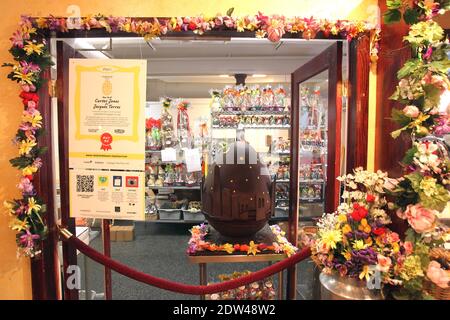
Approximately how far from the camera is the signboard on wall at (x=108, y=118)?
1746 millimetres

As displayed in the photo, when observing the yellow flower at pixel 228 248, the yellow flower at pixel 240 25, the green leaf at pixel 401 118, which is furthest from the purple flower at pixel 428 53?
the yellow flower at pixel 228 248

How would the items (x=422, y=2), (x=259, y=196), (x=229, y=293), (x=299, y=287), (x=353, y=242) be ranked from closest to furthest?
1. (x=422, y=2)
2. (x=353, y=242)
3. (x=259, y=196)
4. (x=229, y=293)
5. (x=299, y=287)

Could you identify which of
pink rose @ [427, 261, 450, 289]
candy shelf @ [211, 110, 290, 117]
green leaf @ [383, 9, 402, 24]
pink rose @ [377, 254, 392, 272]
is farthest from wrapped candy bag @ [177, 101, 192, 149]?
pink rose @ [427, 261, 450, 289]

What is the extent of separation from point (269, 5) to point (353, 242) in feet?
4.46

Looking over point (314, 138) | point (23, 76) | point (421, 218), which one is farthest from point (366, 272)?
point (23, 76)

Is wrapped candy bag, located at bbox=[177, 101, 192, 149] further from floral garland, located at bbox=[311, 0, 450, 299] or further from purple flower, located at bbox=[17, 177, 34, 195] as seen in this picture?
floral garland, located at bbox=[311, 0, 450, 299]

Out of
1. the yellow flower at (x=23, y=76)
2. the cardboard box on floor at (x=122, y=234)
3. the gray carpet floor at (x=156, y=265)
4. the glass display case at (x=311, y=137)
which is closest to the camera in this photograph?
the yellow flower at (x=23, y=76)

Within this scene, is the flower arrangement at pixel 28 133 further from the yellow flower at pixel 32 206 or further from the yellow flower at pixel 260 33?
the yellow flower at pixel 260 33

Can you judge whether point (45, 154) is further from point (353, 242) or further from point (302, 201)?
point (302, 201)

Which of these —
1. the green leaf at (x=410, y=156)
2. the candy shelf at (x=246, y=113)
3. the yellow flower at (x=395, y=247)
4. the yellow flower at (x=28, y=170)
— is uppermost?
the candy shelf at (x=246, y=113)

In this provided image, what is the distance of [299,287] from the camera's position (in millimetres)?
2713

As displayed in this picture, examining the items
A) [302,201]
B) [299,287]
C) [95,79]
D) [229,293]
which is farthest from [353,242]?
[95,79]

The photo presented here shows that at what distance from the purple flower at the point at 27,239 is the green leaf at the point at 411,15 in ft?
7.13

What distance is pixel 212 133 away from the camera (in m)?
3.54
